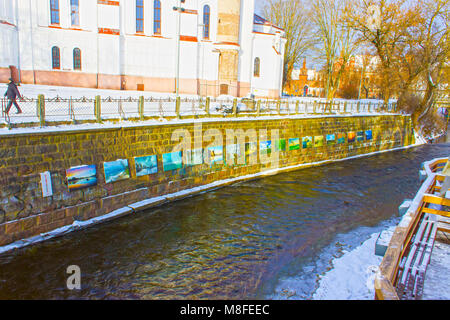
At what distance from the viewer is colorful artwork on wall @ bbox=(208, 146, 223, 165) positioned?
1830 centimetres

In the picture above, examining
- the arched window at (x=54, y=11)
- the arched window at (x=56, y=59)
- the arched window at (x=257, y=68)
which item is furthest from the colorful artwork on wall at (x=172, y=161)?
the arched window at (x=257, y=68)

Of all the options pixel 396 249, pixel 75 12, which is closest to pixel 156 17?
pixel 75 12

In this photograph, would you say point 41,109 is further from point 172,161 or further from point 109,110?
point 172,161

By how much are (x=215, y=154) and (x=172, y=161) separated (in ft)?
9.57

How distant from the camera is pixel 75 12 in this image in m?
31.6

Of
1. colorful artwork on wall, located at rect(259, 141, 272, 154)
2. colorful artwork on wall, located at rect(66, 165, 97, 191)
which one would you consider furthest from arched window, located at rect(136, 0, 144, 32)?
colorful artwork on wall, located at rect(66, 165, 97, 191)

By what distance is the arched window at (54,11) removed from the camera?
30.8 meters

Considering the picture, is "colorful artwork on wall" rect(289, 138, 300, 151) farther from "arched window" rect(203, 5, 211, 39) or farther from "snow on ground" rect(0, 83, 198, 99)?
"arched window" rect(203, 5, 211, 39)

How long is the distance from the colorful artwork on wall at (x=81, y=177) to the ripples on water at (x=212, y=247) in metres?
1.57

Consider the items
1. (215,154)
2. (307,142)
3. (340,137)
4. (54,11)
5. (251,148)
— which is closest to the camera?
(215,154)

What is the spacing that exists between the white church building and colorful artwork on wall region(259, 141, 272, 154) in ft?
38.7

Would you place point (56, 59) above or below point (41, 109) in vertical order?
above
